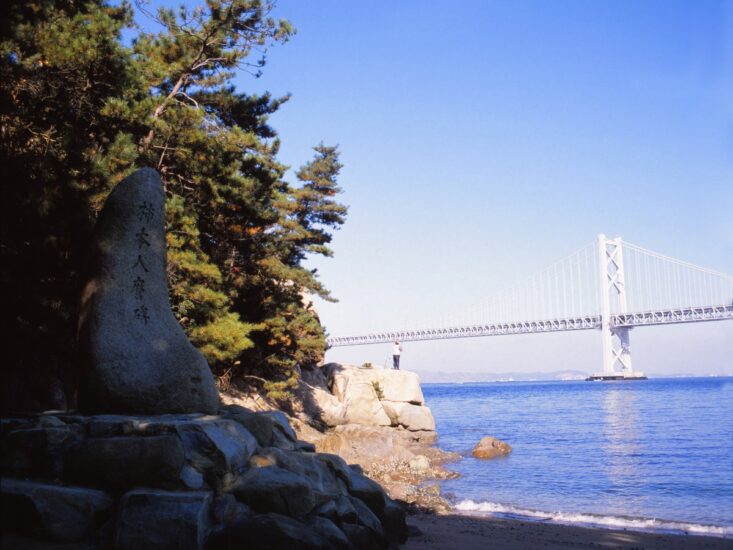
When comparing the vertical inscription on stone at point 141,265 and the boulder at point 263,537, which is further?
the vertical inscription on stone at point 141,265

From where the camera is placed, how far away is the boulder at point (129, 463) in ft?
14.4

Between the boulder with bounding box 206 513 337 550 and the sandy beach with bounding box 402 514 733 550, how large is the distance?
2.50 m

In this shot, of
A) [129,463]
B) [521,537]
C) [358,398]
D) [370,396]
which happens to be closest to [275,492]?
[129,463]

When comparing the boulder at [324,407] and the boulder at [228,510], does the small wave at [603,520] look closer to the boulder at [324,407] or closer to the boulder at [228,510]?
the boulder at [228,510]

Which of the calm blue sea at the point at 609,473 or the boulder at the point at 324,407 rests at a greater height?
the boulder at the point at 324,407

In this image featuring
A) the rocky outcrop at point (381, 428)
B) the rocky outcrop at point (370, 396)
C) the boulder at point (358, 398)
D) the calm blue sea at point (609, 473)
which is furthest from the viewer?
the boulder at point (358, 398)

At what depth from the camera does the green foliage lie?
734cm

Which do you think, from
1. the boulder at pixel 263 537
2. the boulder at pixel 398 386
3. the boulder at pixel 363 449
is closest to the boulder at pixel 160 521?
the boulder at pixel 263 537

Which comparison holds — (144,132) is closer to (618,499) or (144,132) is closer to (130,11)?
(130,11)

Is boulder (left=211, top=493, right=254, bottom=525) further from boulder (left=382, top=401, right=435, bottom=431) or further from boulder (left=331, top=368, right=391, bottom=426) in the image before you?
boulder (left=382, top=401, right=435, bottom=431)

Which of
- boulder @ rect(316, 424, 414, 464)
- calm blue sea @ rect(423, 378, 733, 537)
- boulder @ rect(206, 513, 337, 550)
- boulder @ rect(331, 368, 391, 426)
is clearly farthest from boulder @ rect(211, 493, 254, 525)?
boulder @ rect(331, 368, 391, 426)

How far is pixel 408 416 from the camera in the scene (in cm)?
2362

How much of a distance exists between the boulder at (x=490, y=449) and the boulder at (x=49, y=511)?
50.6ft

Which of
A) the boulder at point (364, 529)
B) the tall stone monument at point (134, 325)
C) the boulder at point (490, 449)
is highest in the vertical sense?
the tall stone monument at point (134, 325)
